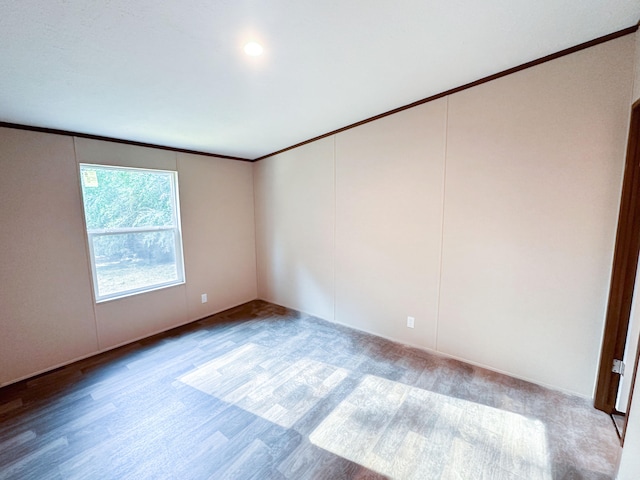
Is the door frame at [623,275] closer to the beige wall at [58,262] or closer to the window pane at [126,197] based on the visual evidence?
the beige wall at [58,262]

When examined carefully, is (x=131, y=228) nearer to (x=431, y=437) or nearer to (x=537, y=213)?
(x=431, y=437)

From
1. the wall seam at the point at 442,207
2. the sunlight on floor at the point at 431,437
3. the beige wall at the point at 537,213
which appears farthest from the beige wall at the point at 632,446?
the wall seam at the point at 442,207

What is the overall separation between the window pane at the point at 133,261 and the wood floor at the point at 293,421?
81 centimetres

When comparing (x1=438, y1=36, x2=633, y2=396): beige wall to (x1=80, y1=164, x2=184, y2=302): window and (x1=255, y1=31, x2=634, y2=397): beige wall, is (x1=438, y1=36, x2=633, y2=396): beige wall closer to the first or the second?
(x1=255, y1=31, x2=634, y2=397): beige wall

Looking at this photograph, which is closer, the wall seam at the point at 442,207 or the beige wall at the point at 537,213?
the beige wall at the point at 537,213

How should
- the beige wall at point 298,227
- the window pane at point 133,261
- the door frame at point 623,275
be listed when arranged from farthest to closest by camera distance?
the beige wall at point 298,227
the window pane at point 133,261
the door frame at point 623,275

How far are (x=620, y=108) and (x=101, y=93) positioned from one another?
12.3ft

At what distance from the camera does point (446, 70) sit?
84.5 inches

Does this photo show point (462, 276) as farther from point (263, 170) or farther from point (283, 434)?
point (263, 170)

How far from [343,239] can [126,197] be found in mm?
2620

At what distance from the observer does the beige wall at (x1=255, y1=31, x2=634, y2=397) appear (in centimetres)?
196

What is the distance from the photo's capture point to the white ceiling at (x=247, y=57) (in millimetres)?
1354

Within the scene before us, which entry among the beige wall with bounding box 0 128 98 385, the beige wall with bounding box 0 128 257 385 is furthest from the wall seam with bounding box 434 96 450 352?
the beige wall with bounding box 0 128 98 385

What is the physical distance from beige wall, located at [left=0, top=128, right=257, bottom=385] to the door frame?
4.25 metres
